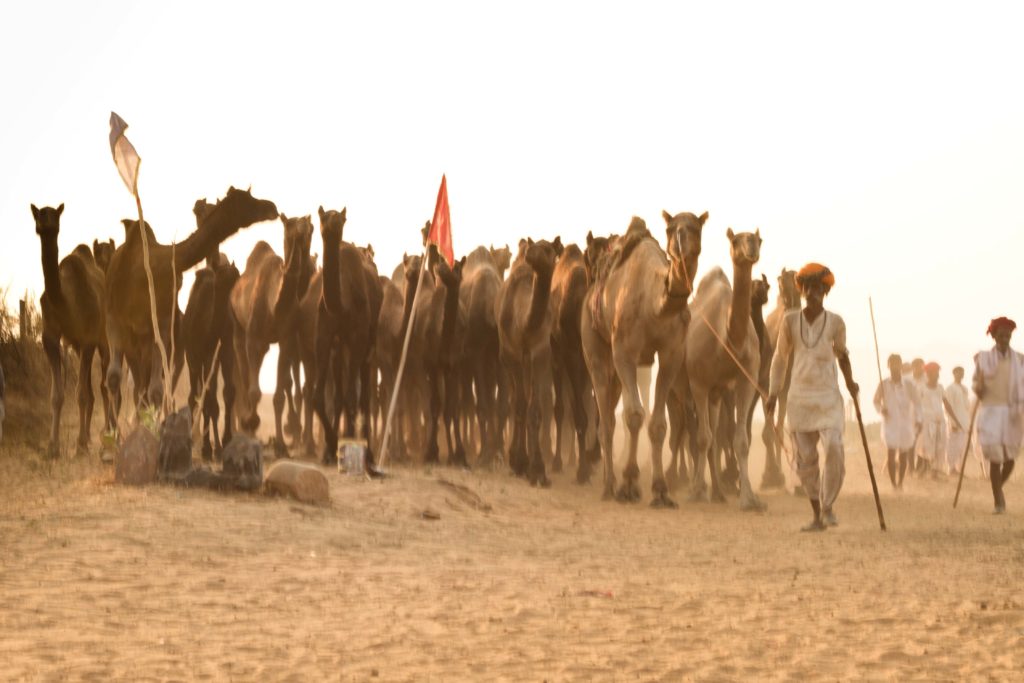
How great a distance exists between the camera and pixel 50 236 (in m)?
14.6

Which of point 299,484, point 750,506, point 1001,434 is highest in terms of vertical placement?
point 1001,434

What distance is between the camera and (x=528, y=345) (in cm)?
1669

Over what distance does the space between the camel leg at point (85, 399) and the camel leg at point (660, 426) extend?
617 cm

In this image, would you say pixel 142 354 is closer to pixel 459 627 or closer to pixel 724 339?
pixel 724 339

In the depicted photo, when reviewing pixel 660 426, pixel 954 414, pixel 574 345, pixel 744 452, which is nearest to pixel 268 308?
pixel 574 345

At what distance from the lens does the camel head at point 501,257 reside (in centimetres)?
2144

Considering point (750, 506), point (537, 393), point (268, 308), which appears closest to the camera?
point (750, 506)

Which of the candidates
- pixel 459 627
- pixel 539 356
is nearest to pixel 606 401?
pixel 539 356

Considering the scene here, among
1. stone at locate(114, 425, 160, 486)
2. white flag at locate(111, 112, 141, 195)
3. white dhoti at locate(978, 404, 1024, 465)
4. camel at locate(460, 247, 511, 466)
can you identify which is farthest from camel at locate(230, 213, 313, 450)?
white dhoti at locate(978, 404, 1024, 465)

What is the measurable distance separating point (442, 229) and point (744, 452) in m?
4.96

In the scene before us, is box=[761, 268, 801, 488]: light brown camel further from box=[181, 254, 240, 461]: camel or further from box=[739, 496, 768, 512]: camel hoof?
box=[181, 254, 240, 461]: camel

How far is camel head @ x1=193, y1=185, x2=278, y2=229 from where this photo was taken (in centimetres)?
1455

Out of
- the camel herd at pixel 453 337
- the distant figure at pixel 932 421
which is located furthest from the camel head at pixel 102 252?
the distant figure at pixel 932 421

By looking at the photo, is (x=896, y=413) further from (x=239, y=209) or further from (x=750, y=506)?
(x=239, y=209)
